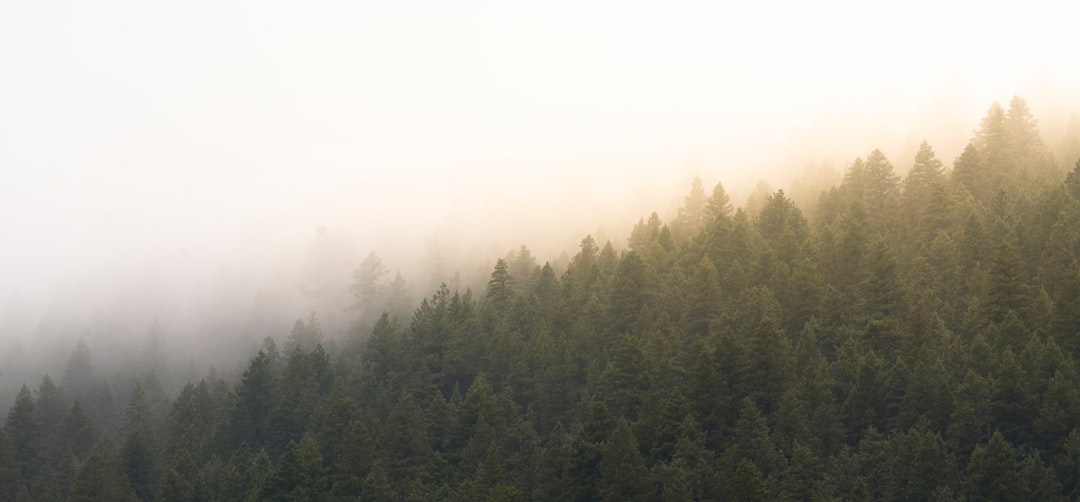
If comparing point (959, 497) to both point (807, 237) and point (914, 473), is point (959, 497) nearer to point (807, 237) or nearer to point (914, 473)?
point (914, 473)

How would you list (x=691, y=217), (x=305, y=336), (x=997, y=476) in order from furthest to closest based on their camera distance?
1. (x=305, y=336)
2. (x=691, y=217)
3. (x=997, y=476)

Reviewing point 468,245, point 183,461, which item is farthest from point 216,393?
point 468,245

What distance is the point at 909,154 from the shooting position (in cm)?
13362

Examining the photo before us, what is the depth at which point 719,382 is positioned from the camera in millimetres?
63406

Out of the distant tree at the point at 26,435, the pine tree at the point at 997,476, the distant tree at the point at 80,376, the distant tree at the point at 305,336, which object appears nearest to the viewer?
the pine tree at the point at 997,476

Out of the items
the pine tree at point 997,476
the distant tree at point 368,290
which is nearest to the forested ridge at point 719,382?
the pine tree at point 997,476

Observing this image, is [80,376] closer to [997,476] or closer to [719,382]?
[719,382]

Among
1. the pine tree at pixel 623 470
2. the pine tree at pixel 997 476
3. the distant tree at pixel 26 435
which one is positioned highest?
the distant tree at pixel 26 435

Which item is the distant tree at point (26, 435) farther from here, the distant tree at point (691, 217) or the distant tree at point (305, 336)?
the distant tree at point (691, 217)

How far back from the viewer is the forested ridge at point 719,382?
177ft

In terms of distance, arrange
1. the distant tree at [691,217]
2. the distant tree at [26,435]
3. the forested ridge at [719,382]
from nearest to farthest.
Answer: the forested ridge at [719,382], the distant tree at [26,435], the distant tree at [691,217]

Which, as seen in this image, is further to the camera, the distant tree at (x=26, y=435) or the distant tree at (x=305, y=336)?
the distant tree at (x=305, y=336)

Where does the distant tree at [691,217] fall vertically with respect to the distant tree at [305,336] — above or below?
above

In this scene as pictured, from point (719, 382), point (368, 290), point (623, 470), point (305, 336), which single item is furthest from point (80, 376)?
point (623, 470)
